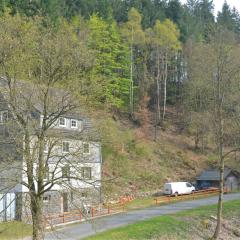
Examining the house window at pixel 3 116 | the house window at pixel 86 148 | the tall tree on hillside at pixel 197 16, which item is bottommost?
the house window at pixel 86 148

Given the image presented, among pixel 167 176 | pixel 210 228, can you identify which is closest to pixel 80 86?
pixel 210 228

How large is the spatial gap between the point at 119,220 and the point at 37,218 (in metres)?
18.0

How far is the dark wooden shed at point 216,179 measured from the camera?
60.5m

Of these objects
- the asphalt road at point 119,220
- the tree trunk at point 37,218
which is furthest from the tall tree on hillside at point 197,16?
the tree trunk at point 37,218

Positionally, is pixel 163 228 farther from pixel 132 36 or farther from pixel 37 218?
pixel 132 36

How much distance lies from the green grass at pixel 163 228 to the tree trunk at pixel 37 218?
10.4m


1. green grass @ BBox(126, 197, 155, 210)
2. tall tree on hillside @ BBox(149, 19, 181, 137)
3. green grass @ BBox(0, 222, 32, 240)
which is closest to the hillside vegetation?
green grass @ BBox(126, 197, 155, 210)

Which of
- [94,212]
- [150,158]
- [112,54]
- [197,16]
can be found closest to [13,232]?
[94,212]

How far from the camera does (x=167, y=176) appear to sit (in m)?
60.1

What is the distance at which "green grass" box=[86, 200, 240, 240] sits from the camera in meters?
32.3

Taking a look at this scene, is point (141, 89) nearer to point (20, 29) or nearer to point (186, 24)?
point (186, 24)

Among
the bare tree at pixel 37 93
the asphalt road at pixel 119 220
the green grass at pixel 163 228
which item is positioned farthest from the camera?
the green grass at pixel 163 228

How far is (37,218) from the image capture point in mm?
21016

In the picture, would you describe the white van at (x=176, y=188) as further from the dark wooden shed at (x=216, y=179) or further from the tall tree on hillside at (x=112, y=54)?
the tall tree on hillside at (x=112, y=54)
